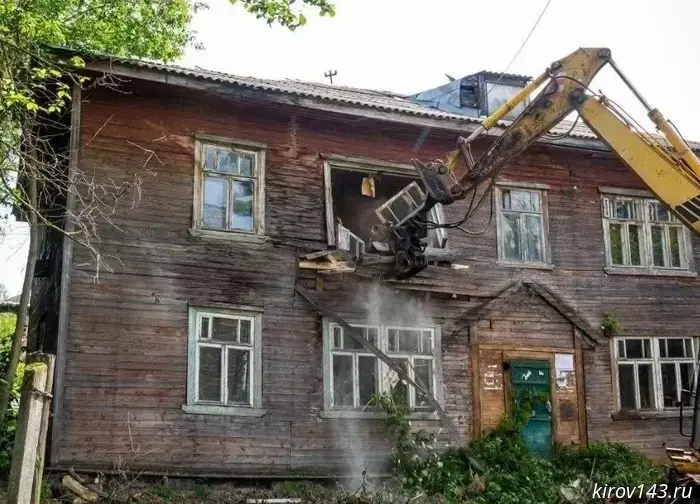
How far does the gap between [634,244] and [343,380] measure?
258 inches

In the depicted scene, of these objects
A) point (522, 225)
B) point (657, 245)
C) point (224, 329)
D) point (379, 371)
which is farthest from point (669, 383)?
point (224, 329)

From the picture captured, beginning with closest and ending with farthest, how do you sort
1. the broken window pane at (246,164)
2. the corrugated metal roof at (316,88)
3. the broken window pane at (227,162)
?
1. the corrugated metal roof at (316,88)
2. the broken window pane at (227,162)
3. the broken window pane at (246,164)

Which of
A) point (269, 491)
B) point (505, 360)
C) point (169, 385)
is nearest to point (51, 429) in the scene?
point (169, 385)

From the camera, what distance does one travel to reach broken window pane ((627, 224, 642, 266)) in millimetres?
15727

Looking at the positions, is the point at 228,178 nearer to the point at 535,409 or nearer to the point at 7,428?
the point at 7,428

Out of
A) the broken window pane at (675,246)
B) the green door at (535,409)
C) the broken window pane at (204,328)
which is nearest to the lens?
the broken window pane at (204,328)

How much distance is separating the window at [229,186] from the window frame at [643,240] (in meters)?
6.72

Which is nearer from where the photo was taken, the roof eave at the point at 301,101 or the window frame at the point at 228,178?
the roof eave at the point at 301,101

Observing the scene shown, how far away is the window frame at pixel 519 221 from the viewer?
48.1 feet

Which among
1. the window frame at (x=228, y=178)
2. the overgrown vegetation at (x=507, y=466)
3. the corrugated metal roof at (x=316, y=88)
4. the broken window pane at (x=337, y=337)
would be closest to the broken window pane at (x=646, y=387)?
the overgrown vegetation at (x=507, y=466)

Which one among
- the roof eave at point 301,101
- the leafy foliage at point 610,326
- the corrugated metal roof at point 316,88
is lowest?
the leafy foliage at point 610,326

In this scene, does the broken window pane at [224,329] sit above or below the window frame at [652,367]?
above

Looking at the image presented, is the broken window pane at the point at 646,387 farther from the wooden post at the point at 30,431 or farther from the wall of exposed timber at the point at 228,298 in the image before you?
the wooden post at the point at 30,431

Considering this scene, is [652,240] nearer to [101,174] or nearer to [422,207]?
[422,207]
